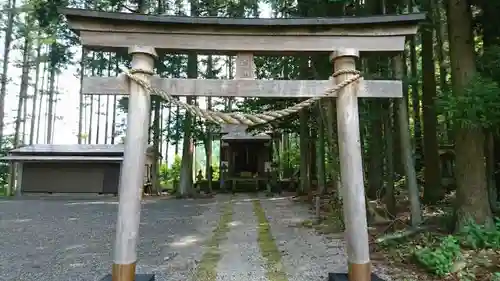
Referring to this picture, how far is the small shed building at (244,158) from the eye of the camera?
629 inches

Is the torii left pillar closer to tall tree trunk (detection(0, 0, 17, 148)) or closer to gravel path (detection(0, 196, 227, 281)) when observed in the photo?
gravel path (detection(0, 196, 227, 281))

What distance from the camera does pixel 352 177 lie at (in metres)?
3.26

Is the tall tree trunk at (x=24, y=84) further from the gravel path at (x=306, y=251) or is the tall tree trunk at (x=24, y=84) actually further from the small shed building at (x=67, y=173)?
the gravel path at (x=306, y=251)

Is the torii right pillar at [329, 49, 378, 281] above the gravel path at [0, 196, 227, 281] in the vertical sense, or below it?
above

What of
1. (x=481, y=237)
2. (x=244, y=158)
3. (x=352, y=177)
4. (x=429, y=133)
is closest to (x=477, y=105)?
(x=481, y=237)

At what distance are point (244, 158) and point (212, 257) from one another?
1289 cm

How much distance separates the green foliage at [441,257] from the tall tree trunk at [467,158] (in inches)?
30.4

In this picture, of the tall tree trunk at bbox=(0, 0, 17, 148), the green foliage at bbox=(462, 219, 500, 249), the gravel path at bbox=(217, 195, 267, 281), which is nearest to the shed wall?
the tall tree trunk at bbox=(0, 0, 17, 148)

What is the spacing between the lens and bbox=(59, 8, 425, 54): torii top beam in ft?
10.8

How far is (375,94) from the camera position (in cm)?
341

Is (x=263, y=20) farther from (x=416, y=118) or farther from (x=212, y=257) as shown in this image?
(x=416, y=118)

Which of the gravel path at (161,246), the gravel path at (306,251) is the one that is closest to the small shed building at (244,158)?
the gravel path at (161,246)

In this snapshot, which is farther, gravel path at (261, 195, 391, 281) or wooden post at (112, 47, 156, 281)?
gravel path at (261, 195, 391, 281)

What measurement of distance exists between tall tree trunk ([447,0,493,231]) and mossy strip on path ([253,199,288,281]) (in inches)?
102
